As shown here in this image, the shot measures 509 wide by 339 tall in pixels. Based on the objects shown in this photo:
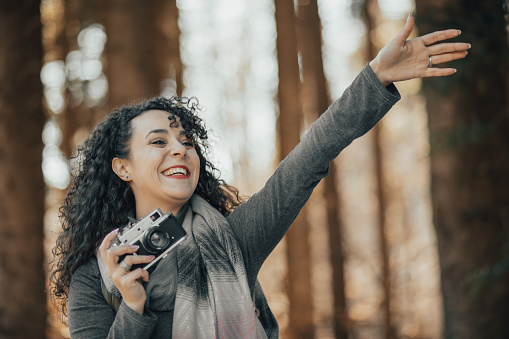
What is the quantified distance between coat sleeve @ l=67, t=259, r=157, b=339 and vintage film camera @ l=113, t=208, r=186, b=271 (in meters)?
0.21

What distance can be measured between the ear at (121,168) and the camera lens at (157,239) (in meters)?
0.48

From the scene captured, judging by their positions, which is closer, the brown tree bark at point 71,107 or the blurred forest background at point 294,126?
the blurred forest background at point 294,126

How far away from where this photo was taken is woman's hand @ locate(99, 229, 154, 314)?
1.97m

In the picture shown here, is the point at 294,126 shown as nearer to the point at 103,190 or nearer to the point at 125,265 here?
the point at 103,190

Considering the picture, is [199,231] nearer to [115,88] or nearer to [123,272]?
[123,272]

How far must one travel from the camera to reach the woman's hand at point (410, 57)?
6.62ft

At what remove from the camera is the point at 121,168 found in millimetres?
2506

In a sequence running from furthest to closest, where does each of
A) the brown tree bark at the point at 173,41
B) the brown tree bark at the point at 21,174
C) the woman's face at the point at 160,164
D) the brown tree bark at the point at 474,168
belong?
the brown tree bark at the point at 173,41 → the brown tree bark at the point at 21,174 → the brown tree bark at the point at 474,168 → the woman's face at the point at 160,164

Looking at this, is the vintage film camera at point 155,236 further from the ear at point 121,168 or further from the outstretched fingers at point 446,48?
the outstretched fingers at point 446,48

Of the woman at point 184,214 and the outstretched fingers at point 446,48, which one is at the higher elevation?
the outstretched fingers at point 446,48

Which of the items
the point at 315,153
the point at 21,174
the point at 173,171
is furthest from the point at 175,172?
the point at 21,174

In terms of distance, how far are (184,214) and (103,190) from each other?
429 mm

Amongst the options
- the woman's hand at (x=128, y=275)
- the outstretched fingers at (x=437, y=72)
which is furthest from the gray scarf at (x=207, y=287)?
the outstretched fingers at (x=437, y=72)

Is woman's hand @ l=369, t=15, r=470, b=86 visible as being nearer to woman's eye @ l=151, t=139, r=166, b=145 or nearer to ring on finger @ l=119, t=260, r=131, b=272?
woman's eye @ l=151, t=139, r=166, b=145
